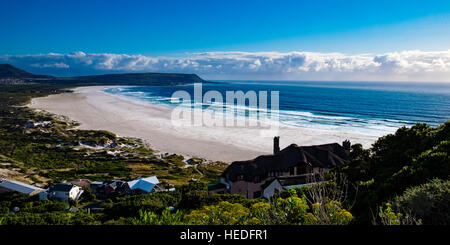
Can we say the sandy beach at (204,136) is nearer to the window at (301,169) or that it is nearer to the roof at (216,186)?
the roof at (216,186)

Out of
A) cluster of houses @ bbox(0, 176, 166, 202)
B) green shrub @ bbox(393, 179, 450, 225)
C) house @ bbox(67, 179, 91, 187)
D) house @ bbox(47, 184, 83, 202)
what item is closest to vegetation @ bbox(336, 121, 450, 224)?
green shrub @ bbox(393, 179, 450, 225)

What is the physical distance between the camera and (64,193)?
26125 mm

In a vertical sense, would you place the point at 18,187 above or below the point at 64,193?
above

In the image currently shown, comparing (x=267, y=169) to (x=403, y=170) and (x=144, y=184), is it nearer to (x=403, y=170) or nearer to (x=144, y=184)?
(x=144, y=184)

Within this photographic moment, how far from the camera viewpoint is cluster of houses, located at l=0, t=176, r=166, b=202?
86.4ft

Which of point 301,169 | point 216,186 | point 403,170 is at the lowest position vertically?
point 216,186

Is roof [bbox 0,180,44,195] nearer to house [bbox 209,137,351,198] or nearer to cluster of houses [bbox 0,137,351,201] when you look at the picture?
cluster of houses [bbox 0,137,351,201]

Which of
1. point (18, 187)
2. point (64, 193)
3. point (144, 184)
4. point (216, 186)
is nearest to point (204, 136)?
point (144, 184)

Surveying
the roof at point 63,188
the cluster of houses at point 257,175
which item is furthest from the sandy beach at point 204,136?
the roof at point 63,188

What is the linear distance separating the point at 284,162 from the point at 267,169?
1786 millimetres

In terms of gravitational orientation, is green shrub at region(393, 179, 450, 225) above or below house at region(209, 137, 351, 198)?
above
